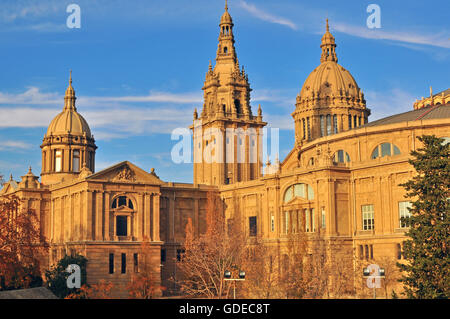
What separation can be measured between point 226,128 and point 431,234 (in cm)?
7193

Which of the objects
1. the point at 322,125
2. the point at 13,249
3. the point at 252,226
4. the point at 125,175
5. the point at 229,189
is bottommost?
the point at 13,249

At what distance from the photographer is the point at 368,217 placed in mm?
79750

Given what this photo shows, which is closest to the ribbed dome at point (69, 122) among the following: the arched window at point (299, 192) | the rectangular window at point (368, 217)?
the arched window at point (299, 192)

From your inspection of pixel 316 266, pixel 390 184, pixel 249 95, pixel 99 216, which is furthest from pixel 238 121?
pixel 316 266

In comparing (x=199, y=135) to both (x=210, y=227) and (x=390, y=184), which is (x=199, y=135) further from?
(x=390, y=184)

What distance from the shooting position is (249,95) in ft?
415

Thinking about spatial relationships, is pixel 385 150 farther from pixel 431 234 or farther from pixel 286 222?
pixel 431 234

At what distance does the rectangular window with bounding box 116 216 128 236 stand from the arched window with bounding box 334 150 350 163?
31683mm

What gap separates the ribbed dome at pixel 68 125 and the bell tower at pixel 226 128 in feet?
72.4

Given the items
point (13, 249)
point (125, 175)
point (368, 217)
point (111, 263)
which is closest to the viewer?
point (13, 249)

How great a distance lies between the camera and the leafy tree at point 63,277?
80.4 metres

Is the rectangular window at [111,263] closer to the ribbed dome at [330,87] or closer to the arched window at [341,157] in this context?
the arched window at [341,157]

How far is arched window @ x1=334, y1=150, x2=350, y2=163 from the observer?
90.7m

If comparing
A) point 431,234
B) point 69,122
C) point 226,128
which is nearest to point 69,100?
point 69,122
